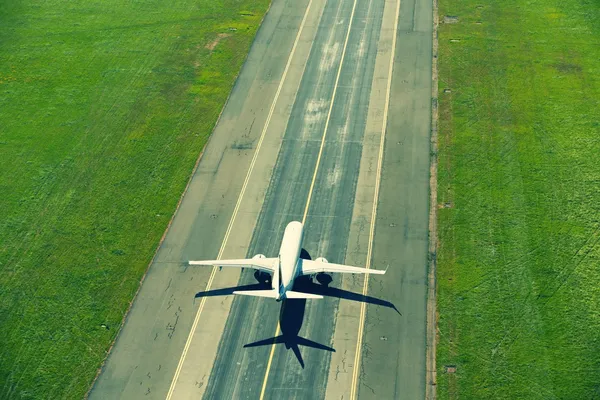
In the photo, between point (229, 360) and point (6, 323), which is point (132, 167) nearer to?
point (6, 323)

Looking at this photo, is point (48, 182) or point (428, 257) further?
point (48, 182)

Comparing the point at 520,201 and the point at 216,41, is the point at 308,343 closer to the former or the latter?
the point at 520,201

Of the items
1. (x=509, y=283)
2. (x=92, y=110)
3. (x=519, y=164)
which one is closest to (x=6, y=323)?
(x=92, y=110)

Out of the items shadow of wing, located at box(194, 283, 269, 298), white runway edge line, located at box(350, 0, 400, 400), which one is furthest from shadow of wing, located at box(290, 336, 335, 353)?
shadow of wing, located at box(194, 283, 269, 298)

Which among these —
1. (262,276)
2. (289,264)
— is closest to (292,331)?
(289,264)

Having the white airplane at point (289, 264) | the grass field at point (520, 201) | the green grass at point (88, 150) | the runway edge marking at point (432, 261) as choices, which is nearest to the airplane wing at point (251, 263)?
the white airplane at point (289, 264)

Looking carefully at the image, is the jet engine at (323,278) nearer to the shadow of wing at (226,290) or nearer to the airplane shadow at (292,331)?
the airplane shadow at (292,331)
